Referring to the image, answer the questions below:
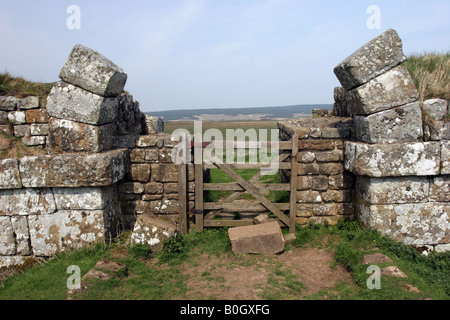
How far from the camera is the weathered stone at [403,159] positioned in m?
5.12

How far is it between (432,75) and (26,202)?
7.41m

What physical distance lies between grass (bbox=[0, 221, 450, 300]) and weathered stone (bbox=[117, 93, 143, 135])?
8.56ft

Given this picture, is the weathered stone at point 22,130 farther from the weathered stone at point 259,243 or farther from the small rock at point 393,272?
the small rock at point 393,272

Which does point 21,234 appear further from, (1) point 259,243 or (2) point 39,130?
(1) point 259,243

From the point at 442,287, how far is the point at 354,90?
3.16m

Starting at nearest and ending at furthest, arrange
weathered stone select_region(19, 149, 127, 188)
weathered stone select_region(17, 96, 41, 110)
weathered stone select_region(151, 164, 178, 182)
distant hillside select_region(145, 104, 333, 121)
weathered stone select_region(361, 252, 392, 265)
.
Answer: weathered stone select_region(361, 252, 392, 265), weathered stone select_region(19, 149, 127, 188), weathered stone select_region(17, 96, 41, 110), weathered stone select_region(151, 164, 178, 182), distant hillside select_region(145, 104, 333, 121)

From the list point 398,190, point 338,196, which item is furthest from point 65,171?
point 398,190

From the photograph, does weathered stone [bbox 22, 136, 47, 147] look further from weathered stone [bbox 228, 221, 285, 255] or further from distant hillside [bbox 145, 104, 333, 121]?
distant hillside [bbox 145, 104, 333, 121]

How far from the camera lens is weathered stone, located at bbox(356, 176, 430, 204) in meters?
5.26

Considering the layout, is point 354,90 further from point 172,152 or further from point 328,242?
point 172,152

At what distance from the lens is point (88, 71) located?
206 inches

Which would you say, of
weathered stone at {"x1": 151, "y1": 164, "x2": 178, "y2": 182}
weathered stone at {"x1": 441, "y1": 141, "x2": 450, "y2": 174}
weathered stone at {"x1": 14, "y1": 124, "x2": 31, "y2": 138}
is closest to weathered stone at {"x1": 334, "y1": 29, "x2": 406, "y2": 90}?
weathered stone at {"x1": 441, "y1": 141, "x2": 450, "y2": 174}

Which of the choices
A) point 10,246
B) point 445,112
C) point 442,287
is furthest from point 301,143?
point 10,246

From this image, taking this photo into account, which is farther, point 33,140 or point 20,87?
point 20,87
